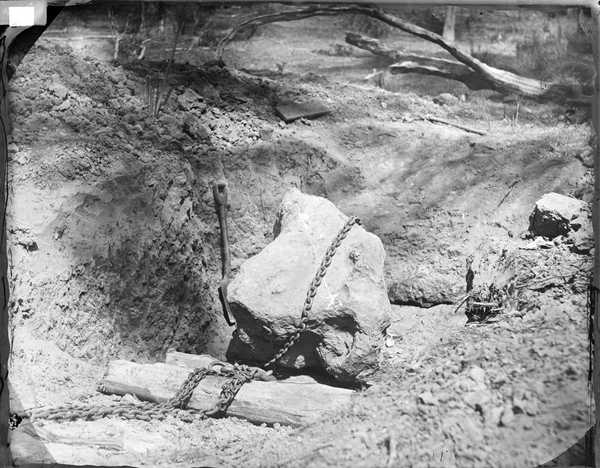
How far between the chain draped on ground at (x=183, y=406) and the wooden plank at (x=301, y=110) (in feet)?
2.74

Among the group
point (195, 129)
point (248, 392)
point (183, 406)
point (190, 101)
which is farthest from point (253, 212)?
point (183, 406)

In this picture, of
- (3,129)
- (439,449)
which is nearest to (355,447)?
(439,449)

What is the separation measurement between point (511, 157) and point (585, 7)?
0.77 meters

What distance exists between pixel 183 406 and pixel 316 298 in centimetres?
81

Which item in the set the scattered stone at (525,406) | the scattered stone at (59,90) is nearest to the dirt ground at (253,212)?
the scattered stone at (59,90)

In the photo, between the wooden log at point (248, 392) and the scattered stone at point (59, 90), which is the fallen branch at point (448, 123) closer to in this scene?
the wooden log at point (248, 392)

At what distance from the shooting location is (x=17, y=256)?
10.4ft

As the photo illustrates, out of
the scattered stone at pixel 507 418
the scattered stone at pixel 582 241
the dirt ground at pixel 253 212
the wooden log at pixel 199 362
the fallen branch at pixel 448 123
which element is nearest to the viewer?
the scattered stone at pixel 507 418

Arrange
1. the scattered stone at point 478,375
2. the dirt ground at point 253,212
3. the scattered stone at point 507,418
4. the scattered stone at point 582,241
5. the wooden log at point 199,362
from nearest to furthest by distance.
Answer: the scattered stone at point 507,418 → the scattered stone at point 478,375 → the dirt ground at point 253,212 → the scattered stone at point 582,241 → the wooden log at point 199,362

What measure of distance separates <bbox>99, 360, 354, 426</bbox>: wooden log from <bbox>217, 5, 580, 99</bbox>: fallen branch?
1.60m

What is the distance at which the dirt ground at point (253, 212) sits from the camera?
116 inches

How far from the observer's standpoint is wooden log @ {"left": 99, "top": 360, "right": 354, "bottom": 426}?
3.01 meters

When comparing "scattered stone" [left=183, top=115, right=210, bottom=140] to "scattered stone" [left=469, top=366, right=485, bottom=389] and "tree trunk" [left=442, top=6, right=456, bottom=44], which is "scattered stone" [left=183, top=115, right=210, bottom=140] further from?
"scattered stone" [left=469, top=366, right=485, bottom=389]

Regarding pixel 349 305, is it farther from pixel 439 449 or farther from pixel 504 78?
pixel 504 78
